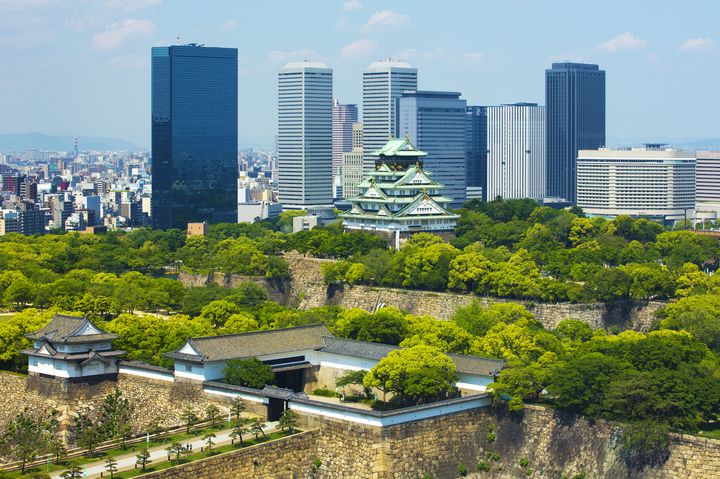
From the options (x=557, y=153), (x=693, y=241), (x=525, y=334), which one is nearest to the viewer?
(x=525, y=334)

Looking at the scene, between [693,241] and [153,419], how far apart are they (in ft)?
101

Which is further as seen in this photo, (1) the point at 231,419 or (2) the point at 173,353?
(2) the point at 173,353

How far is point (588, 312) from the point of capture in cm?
4500

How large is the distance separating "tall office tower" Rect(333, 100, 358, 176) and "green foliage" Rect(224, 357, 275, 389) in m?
148

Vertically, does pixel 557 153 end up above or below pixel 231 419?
above

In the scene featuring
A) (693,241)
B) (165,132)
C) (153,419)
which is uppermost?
(165,132)

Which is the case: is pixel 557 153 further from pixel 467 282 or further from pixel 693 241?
pixel 467 282

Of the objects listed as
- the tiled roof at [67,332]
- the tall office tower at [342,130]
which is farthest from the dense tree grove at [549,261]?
the tall office tower at [342,130]

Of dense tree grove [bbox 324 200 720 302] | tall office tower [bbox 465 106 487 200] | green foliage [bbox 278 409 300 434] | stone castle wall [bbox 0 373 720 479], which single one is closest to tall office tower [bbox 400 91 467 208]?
tall office tower [bbox 465 106 487 200]

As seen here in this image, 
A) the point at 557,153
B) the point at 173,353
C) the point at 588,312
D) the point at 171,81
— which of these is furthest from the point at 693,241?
the point at 557,153

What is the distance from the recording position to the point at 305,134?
120m

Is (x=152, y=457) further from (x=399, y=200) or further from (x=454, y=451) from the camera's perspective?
(x=399, y=200)

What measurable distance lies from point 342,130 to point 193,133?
79.9 m

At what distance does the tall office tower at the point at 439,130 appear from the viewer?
111375 millimetres
